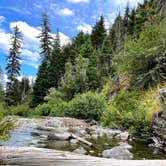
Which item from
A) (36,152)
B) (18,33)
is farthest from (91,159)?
(18,33)

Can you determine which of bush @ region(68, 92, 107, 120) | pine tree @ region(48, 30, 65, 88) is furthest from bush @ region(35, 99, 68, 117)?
pine tree @ region(48, 30, 65, 88)

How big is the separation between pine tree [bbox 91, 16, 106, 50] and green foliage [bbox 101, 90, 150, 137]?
28909 millimetres

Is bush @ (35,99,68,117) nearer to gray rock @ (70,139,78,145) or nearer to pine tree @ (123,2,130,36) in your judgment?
gray rock @ (70,139,78,145)

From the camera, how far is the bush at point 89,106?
110ft

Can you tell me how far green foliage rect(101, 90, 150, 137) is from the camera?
1911 cm

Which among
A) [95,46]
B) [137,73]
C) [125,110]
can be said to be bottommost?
[125,110]

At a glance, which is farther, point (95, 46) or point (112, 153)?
point (95, 46)

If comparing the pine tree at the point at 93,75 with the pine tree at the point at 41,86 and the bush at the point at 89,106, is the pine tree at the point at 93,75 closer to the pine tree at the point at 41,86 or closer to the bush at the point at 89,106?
the pine tree at the point at 41,86

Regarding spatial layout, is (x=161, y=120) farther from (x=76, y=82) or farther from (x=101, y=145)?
(x=76, y=82)

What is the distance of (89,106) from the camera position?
111 ft

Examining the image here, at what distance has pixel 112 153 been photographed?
508 inches

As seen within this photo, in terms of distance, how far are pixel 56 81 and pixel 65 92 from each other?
43.4 feet

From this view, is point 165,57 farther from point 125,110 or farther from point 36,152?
point 36,152

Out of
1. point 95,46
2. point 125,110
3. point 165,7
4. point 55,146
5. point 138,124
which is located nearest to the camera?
point 55,146
